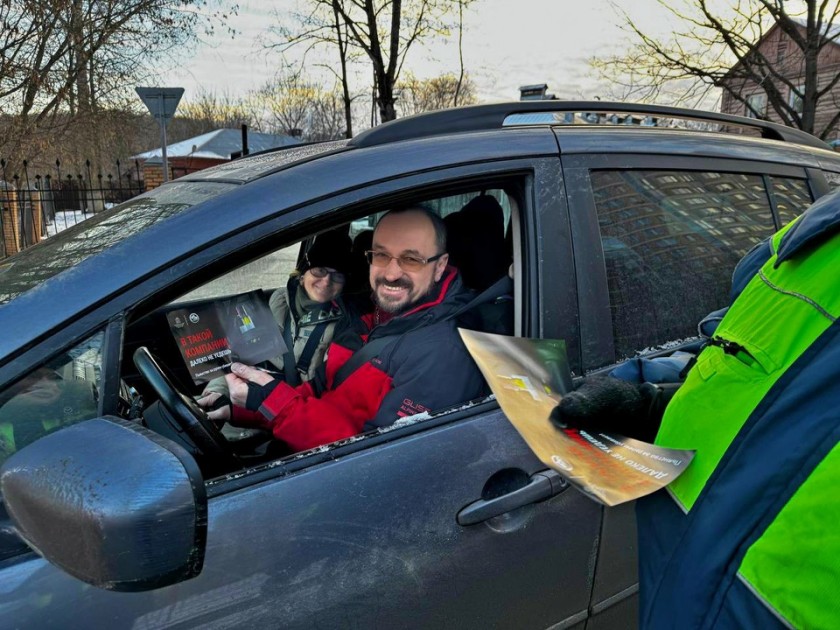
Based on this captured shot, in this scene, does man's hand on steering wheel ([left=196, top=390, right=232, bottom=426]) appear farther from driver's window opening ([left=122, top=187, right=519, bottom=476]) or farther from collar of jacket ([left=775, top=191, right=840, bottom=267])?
collar of jacket ([left=775, top=191, right=840, bottom=267])

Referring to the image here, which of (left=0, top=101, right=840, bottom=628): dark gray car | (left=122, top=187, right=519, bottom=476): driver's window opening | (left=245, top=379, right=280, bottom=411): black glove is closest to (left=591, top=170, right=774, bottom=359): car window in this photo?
(left=0, top=101, right=840, bottom=628): dark gray car

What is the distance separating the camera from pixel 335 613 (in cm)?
121

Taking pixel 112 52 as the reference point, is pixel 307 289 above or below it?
below

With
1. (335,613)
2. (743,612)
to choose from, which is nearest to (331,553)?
(335,613)

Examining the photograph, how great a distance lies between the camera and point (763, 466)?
31.4 inches

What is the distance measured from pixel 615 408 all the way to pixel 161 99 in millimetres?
7662

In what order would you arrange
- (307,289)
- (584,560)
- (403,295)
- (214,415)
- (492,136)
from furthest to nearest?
(307,289), (403,295), (214,415), (492,136), (584,560)

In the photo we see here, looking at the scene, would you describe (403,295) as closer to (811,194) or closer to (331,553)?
(331,553)

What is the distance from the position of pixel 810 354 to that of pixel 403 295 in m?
1.41

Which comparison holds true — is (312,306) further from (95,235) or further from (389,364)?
(95,235)

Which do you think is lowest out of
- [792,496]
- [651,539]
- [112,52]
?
[651,539]

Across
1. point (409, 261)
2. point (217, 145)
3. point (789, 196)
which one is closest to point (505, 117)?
point (409, 261)

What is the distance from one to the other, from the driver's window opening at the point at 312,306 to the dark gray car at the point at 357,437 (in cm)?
2

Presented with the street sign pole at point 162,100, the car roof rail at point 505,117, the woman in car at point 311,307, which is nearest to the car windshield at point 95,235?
the car roof rail at point 505,117
